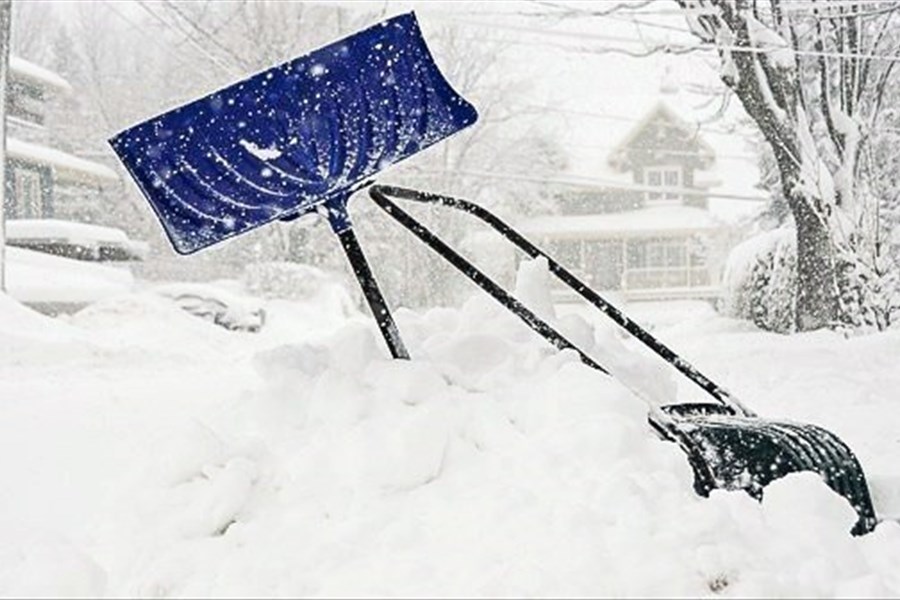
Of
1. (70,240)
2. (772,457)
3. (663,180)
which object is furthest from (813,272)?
(663,180)

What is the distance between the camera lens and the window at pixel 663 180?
36.4 meters

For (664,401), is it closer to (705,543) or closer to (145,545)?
(705,543)

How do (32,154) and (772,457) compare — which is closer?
(772,457)

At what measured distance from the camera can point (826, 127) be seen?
1316 cm

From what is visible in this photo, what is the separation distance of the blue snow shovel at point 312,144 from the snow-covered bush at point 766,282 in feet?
41.2

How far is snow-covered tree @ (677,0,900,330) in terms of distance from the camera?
1196 centimetres

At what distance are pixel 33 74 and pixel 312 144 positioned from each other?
85.9ft

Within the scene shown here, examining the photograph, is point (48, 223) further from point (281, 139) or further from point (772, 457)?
point (772, 457)

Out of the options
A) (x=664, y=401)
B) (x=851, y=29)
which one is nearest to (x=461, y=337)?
(x=664, y=401)

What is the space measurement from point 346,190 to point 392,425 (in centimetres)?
74

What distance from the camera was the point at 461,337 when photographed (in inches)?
127

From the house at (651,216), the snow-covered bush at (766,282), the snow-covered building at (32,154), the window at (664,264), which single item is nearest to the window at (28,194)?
the snow-covered building at (32,154)

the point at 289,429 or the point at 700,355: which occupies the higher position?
the point at 289,429

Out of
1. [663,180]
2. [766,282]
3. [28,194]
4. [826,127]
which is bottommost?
[663,180]
